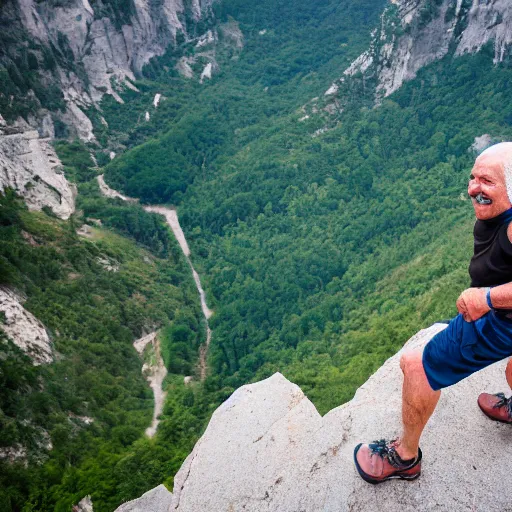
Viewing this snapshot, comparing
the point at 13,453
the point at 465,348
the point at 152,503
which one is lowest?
the point at 13,453

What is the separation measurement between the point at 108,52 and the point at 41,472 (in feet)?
296

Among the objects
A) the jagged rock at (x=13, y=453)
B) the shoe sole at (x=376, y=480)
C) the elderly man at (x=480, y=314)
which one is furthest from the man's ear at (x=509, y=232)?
the jagged rock at (x=13, y=453)

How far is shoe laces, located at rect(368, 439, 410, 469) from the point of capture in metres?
6.43

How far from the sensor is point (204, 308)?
5738 centimetres

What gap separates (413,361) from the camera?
6090mm

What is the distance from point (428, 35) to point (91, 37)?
198 feet

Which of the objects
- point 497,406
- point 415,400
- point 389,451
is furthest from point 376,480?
point 497,406

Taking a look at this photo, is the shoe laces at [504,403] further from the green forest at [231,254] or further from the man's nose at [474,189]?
the green forest at [231,254]

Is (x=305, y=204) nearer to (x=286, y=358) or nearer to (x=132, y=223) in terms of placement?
(x=132, y=223)

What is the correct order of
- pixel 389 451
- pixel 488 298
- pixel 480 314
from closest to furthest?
pixel 488 298 → pixel 480 314 → pixel 389 451

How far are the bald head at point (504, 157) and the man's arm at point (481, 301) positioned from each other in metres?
0.51

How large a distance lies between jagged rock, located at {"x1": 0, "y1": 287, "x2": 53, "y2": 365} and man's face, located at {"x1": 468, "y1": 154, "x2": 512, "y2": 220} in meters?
29.6

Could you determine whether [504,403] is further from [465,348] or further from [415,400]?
[465,348]

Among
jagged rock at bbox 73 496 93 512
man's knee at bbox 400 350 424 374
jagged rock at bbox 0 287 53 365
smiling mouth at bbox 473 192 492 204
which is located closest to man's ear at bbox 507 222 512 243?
smiling mouth at bbox 473 192 492 204
